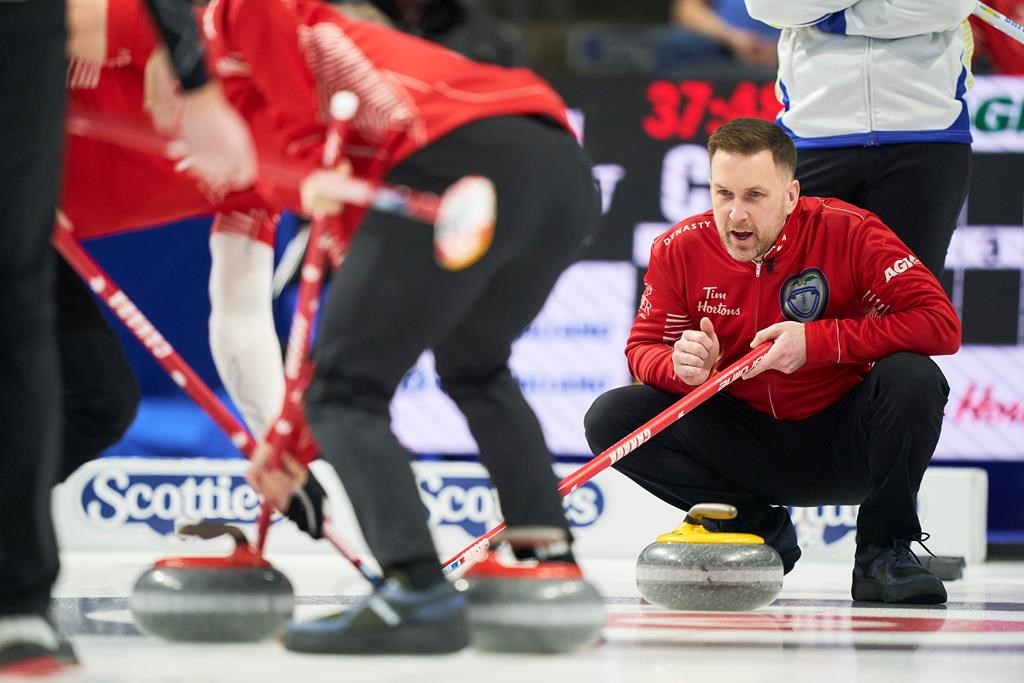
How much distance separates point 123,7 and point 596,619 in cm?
133

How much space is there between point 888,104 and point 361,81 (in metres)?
1.73

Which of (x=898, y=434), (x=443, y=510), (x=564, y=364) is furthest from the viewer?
(x=564, y=364)

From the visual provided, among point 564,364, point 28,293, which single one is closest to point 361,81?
point 28,293

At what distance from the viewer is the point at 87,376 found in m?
3.04

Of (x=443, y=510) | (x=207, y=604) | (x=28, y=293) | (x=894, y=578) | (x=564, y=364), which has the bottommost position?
(x=443, y=510)

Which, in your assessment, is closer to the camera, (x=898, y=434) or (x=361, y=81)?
(x=361, y=81)

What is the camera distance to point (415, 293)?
7.77 ft

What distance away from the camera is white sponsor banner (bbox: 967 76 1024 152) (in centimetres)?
524

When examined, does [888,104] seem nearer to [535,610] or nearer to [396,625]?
[535,610]

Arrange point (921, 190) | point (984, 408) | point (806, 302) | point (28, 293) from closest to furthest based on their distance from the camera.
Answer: point (28, 293)
point (806, 302)
point (921, 190)
point (984, 408)

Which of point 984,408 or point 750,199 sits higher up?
point 750,199

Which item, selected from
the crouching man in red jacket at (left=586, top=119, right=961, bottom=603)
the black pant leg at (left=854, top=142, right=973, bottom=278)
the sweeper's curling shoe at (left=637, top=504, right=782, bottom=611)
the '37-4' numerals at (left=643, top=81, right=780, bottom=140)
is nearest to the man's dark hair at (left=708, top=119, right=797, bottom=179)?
the crouching man in red jacket at (left=586, top=119, right=961, bottom=603)

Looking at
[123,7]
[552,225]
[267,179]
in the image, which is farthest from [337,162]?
[123,7]

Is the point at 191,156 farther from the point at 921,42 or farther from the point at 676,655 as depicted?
the point at 921,42
